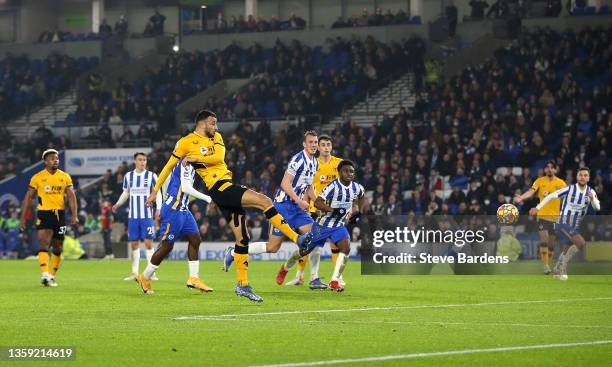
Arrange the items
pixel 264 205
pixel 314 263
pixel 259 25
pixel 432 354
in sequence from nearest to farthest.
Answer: pixel 432 354
pixel 264 205
pixel 314 263
pixel 259 25

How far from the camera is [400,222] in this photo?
27297mm

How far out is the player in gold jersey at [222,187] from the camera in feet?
50.1

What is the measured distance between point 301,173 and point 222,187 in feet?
12.8

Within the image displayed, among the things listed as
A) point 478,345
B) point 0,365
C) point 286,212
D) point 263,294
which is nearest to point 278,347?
point 478,345

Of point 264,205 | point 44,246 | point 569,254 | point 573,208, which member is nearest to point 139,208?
point 44,246

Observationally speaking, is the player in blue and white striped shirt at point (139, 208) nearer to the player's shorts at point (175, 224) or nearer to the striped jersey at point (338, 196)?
→ the player's shorts at point (175, 224)

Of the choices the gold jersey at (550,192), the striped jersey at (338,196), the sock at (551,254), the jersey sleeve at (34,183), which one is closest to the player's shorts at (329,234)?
the striped jersey at (338,196)

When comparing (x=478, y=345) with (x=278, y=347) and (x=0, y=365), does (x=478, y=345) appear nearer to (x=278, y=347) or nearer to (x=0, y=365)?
(x=278, y=347)

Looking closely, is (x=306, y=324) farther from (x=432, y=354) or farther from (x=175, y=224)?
(x=175, y=224)

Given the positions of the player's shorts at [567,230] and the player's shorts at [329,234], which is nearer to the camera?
the player's shorts at [329,234]

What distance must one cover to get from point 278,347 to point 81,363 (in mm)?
1846

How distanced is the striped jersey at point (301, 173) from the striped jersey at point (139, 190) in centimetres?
522

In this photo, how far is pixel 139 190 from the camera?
78.1ft

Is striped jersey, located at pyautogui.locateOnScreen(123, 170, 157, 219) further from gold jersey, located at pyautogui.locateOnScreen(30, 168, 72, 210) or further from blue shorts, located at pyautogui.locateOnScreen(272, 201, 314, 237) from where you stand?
blue shorts, located at pyautogui.locateOnScreen(272, 201, 314, 237)
